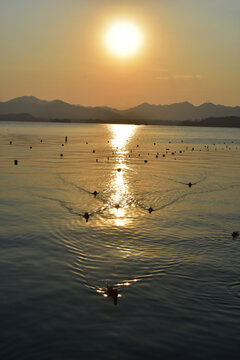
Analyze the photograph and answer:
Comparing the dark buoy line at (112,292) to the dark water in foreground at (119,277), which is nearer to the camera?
the dark water in foreground at (119,277)

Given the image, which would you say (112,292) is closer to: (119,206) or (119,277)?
(119,277)

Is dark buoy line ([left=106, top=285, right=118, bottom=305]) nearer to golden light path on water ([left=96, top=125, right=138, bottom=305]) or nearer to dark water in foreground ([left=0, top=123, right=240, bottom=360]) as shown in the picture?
golden light path on water ([left=96, top=125, right=138, bottom=305])

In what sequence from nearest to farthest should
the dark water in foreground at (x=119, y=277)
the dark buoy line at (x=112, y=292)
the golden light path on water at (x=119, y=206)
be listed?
the dark water in foreground at (x=119, y=277) → the dark buoy line at (x=112, y=292) → the golden light path on water at (x=119, y=206)

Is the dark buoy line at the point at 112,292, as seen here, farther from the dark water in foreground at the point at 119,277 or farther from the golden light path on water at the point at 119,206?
the dark water in foreground at the point at 119,277

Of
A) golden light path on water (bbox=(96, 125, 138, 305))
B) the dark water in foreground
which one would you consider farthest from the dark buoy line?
the dark water in foreground

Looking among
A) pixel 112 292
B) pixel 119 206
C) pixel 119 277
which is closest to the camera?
pixel 112 292

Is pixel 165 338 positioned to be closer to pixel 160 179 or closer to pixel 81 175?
pixel 160 179

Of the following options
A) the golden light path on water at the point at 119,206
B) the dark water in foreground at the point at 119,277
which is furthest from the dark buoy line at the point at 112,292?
the dark water in foreground at the point at 119,277

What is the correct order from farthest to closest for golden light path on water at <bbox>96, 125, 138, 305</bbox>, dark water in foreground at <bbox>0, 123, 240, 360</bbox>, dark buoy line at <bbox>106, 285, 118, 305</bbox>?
golden light path on water at <bbox>96, 125, 138, 305</bbox> < dark buoy line at <bbox>106, 285, 118, 305</bbox> < dark water in foreground at <bbox>0, 123, 240, 360</bbox>

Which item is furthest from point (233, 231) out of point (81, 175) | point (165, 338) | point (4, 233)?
point (81, 175)

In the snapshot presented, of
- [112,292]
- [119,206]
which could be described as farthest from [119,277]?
[119,206]

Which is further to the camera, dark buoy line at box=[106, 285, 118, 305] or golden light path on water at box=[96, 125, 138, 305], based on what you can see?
golden light path on water at box=[96, 125, 138, 305]

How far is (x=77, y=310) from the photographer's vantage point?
14094 mm

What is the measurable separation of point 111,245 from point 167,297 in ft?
21.8
